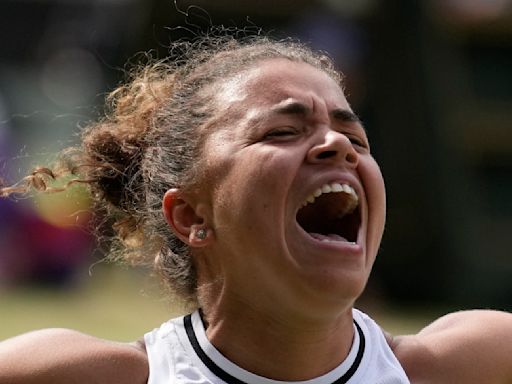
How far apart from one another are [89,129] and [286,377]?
1.05 meters

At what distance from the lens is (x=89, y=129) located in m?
3.66

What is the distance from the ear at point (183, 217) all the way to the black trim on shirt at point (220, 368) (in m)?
0.23

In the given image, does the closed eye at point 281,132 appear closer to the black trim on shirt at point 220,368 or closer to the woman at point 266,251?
the woman at point 266,251

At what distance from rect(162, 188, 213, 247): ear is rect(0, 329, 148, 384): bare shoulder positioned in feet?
1.08

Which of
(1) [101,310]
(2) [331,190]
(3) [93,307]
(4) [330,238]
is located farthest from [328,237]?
(3) [93,307]

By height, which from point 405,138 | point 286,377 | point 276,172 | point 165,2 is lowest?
point 405,138

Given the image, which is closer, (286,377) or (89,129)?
(286,377)

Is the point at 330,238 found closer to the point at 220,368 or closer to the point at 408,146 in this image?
the point at 220,368

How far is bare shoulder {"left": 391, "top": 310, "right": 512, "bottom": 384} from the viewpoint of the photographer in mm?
3178

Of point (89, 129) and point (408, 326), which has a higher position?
point (89, 129)

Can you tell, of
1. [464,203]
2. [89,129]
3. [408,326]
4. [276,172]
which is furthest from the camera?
[464,203]

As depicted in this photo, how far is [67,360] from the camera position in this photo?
2.99 meters

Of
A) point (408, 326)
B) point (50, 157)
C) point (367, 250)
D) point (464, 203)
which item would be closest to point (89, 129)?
Result: point (50, 157)

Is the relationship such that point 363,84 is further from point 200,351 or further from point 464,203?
point 200,351
